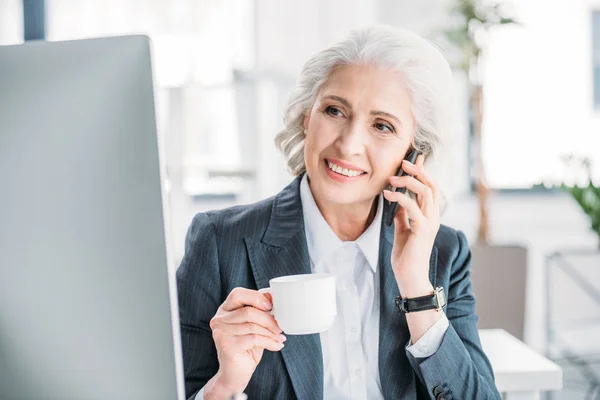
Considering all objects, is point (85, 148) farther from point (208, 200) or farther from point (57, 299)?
point (208, 200)

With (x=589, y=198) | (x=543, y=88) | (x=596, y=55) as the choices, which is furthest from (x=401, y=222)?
(x=596, y=55)

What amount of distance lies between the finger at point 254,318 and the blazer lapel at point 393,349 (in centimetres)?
39

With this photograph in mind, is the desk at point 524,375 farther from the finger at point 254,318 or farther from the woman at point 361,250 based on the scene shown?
the finger at point 254,318

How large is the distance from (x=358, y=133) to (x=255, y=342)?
53cm

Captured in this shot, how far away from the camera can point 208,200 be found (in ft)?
15.9

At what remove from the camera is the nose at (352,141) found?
1.37 meters

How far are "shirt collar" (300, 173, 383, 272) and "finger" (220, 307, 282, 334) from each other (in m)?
0.44

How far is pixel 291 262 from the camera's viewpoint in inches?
55.0

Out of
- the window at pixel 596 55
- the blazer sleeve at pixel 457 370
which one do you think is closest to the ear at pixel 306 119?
the blazer sleeve at pixel 457 370

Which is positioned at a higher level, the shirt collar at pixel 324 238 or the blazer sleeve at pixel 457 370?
the shirt collar at pixel 324 238

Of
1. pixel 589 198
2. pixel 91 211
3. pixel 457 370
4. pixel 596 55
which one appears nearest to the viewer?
pixel 91 211

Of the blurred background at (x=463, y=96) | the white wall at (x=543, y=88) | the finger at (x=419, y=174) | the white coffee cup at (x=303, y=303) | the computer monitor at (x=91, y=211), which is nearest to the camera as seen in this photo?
the computer monitor at (x=91, y=211)

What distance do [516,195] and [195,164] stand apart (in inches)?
90.4

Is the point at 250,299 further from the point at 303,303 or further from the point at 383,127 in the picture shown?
the point at 383,127
